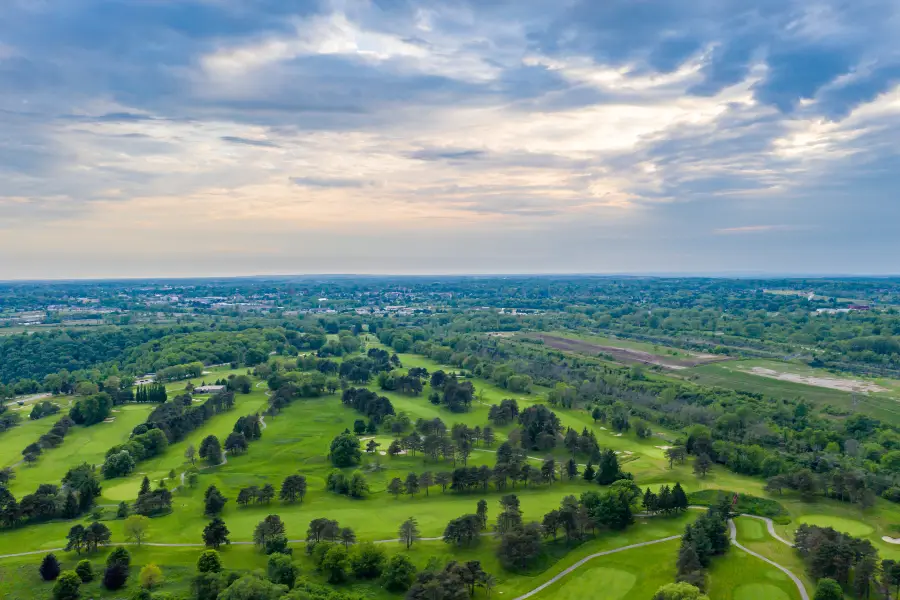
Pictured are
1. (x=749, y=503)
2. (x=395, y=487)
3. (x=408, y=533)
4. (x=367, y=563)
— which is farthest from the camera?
(x=395, y=487)

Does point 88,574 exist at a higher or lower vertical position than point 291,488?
lower

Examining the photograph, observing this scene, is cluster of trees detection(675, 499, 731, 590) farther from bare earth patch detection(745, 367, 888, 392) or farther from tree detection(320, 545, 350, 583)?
bare earth patch detection(745, 367, 888, 392)

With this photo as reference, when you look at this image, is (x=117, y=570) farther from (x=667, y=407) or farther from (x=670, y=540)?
(x=667, y=407)

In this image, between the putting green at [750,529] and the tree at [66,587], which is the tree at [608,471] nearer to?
the putting green at [750,529]

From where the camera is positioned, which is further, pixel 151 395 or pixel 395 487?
pixel 151 395

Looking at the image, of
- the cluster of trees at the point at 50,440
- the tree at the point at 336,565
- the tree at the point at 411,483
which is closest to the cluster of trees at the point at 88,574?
the tree at the point at 336,565

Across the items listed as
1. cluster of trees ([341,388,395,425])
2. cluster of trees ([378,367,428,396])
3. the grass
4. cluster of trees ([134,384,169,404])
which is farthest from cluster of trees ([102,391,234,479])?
cluster of trees ([378,367,428,396])

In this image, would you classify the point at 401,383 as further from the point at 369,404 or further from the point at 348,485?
the point at 348,485

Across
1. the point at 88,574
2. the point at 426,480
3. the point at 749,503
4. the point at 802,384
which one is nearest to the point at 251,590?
the point at 88,574
